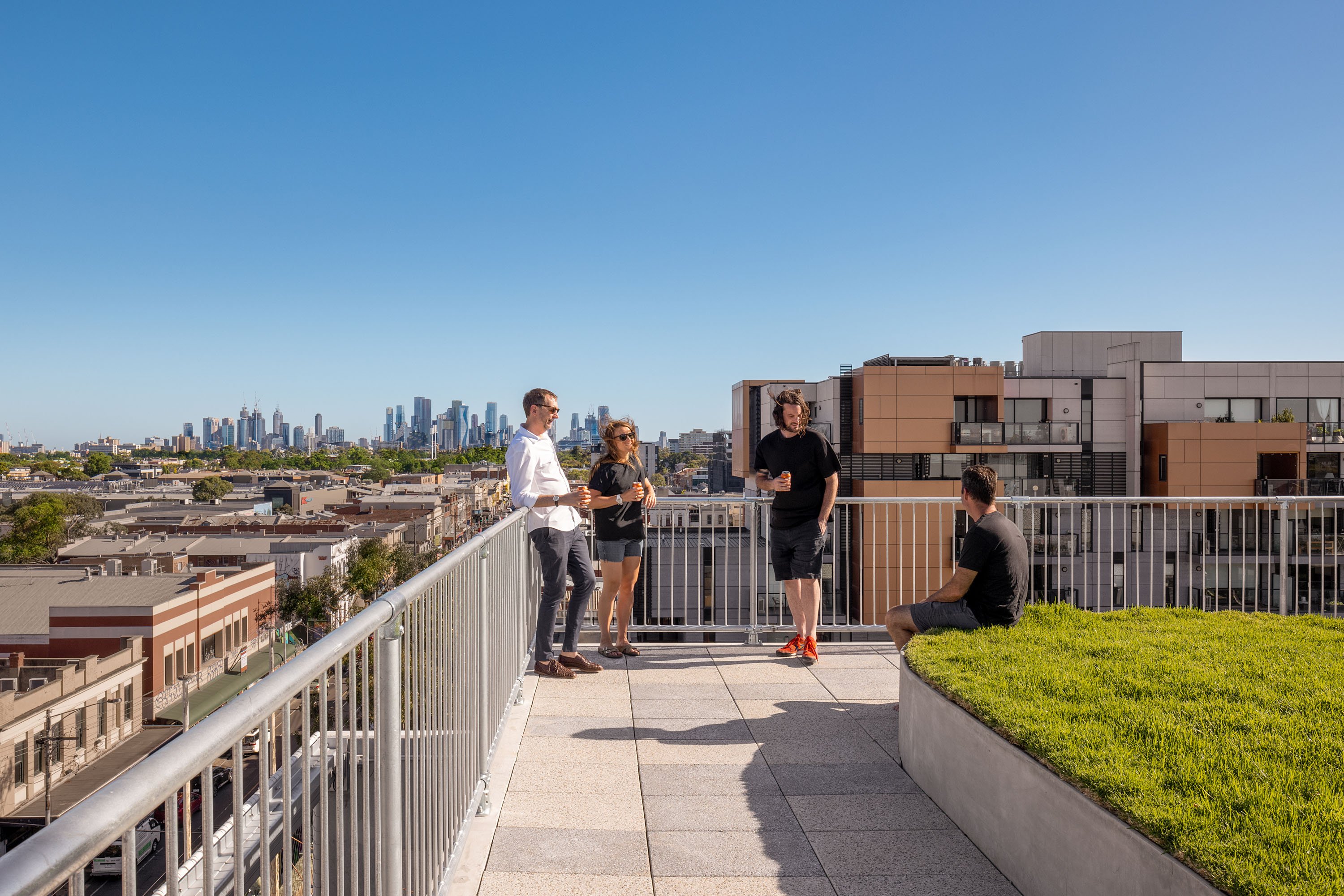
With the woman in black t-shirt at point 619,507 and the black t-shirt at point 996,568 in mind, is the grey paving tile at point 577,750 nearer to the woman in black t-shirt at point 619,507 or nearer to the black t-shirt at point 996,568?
the woman in black t-shirt at point 619,507

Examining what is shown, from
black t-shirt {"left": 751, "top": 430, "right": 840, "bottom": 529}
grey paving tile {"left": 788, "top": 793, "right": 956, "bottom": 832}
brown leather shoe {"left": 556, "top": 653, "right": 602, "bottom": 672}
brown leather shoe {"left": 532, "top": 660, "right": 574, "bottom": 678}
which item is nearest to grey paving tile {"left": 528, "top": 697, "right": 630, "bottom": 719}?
brown leather shoe {"left": 532, "top": 660, "right": 574, "bottom": 678}

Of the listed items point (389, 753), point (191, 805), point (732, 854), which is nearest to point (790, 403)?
point (732, 854)

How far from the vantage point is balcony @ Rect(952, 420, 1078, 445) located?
36594 millimetres

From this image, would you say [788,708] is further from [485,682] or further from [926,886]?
[485,682]

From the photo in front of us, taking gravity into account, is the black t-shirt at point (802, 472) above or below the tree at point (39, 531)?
above

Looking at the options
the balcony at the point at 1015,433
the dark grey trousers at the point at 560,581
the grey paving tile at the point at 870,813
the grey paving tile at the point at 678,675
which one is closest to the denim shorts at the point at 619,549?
the dark grey trousers at the point at 560,581

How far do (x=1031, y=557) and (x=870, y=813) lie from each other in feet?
9.42

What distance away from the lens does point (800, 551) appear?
6047mm

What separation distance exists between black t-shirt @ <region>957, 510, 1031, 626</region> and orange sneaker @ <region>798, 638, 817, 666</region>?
64.7 inches

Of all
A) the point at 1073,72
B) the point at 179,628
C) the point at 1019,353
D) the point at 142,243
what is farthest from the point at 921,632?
the point at 142,243

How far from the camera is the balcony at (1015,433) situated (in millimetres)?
36594

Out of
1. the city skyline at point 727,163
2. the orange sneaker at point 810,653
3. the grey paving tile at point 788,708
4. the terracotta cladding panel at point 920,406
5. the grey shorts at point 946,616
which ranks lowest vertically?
the grey paving tile at point 788,708

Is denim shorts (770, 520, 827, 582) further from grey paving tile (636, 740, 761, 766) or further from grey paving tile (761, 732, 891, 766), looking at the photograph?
grey paving tile (636, 740, 761, 766)

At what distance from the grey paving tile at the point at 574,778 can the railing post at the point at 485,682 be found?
28cm
